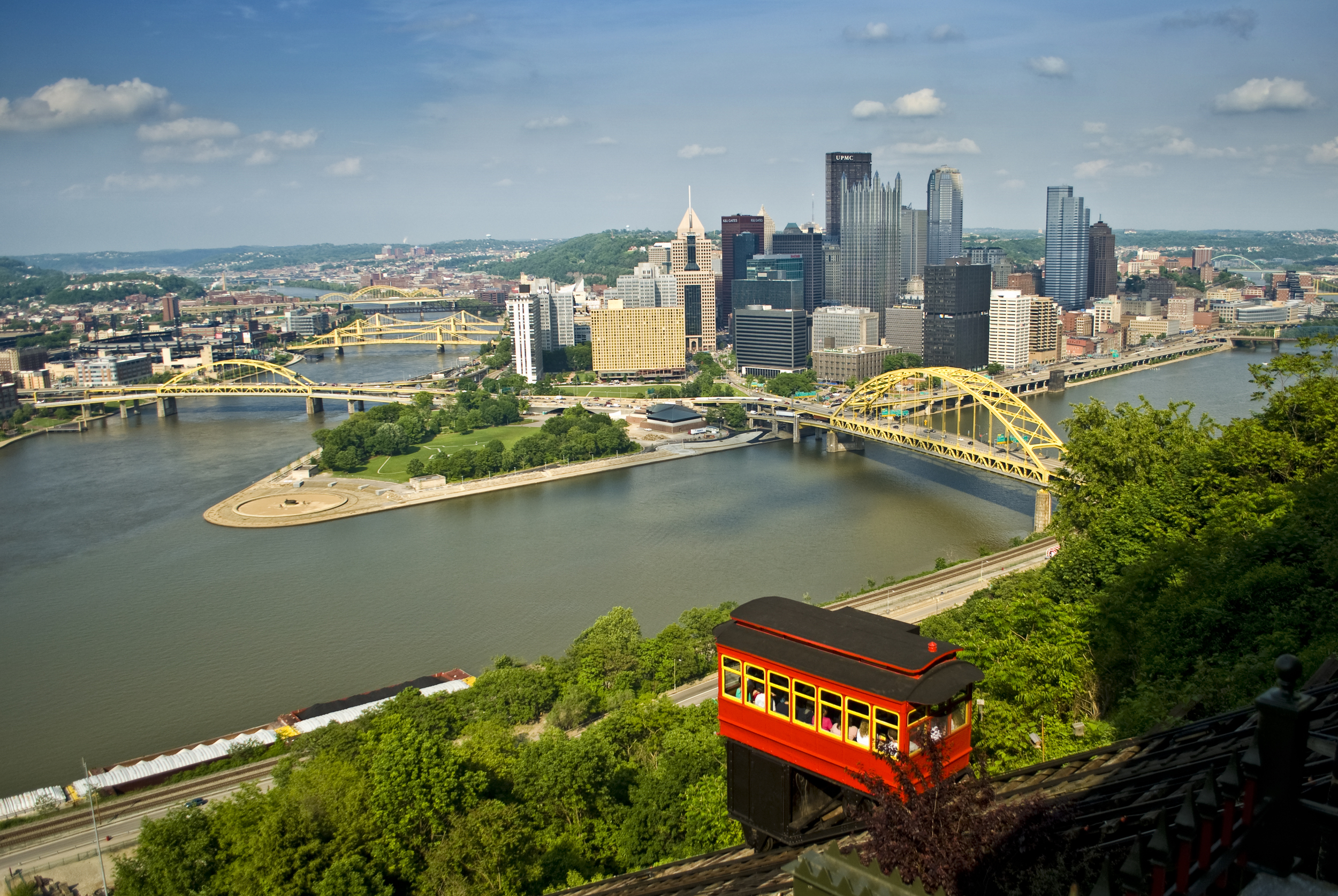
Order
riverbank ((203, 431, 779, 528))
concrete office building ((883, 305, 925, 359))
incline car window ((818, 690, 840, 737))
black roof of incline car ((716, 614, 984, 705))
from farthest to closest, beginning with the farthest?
concrete office building ((883, 305, 925, 359)) < riverbank ((203, 431, 779, 528)) < incline car window ((818, 690, 840, 737)) < black roof of incline car ((716, 614, 984, 705))

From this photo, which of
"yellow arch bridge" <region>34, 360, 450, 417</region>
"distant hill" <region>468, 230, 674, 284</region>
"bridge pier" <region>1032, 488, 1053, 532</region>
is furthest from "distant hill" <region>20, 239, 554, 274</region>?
"bridge pier" <region>1032, 488, 1053, 532</region>

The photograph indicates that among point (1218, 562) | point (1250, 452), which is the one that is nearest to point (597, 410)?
point (1250, 452)

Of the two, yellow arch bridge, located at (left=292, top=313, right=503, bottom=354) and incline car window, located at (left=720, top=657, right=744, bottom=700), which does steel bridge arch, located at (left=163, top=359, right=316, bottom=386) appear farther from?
incline car window, located at (left=720, top=657, right=744, bottom=700)

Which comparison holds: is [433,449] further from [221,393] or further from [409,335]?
[409,335]

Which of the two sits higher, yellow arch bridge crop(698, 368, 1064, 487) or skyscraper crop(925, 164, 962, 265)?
skyscraper crop(925, 164, 962, 265)

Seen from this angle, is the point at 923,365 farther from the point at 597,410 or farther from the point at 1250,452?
the point at 1250,452

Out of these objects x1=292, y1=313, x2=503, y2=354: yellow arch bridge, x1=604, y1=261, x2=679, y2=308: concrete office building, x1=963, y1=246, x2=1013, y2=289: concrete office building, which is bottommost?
x1=292, y1=313, x2=503, y2=354: yellow arch bridge

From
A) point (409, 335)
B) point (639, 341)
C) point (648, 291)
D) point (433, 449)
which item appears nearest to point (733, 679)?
point (433, 449)
